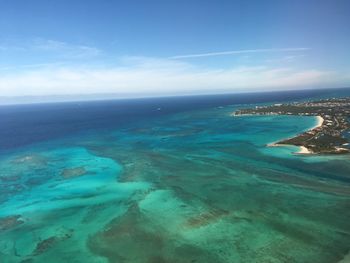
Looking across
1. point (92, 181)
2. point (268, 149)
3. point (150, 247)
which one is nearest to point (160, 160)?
point (92, 181)

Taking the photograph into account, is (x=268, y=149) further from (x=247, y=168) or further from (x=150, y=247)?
(x=150, y=247)

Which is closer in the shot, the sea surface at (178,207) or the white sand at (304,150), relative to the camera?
the sea surface at (178,207)

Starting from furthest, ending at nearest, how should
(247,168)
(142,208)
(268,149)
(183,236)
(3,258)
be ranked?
(268,149) < (247,168) < (142,208) < (183,236) < (3,258)

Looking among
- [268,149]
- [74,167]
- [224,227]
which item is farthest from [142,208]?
[268,149]

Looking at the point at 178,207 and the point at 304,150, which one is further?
the point at 304,150

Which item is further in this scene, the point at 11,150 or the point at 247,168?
the point at 11,150

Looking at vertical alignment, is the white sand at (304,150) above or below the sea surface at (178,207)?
above

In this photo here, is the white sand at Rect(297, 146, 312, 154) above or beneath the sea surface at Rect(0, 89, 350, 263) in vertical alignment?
above

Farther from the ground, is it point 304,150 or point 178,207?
point 304,150

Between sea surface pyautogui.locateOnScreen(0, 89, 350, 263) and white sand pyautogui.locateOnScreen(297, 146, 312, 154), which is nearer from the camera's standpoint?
sea surface pyautogui.locateOnScreen(0, 89, 350, 263)

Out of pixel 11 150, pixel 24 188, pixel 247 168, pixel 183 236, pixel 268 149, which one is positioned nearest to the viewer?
pixel 183 236
